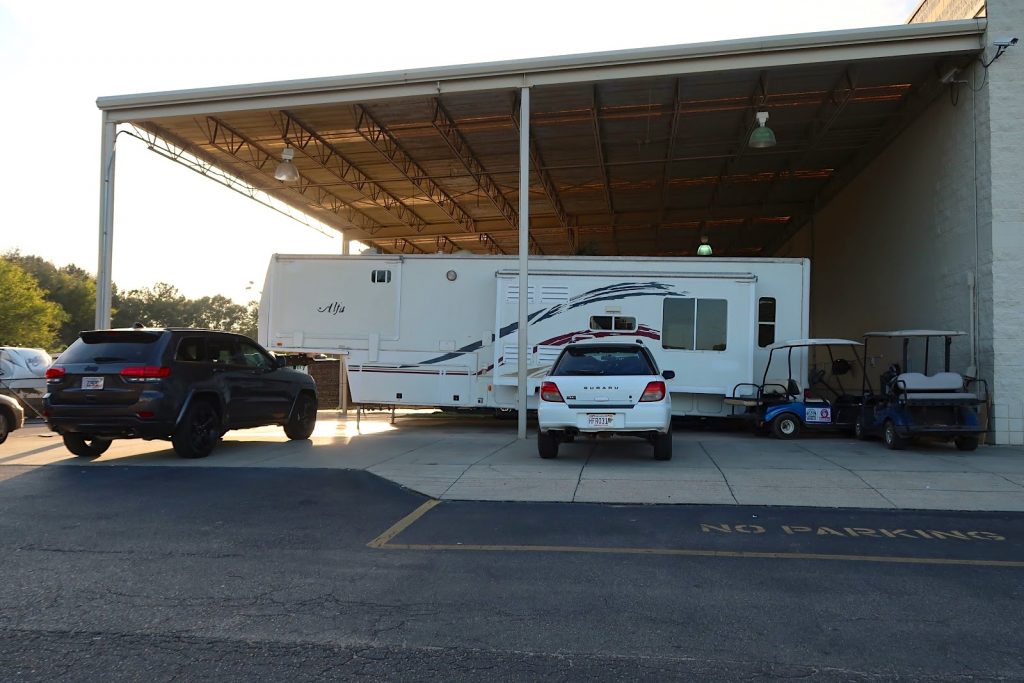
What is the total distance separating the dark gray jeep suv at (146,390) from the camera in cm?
998

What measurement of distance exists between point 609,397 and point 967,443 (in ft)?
20.3

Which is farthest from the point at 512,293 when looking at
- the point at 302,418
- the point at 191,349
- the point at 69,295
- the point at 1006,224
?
the point at 69,295

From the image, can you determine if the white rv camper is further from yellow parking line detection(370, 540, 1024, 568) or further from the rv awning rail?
yellow parking line detection(370, 540, 1024, 568)

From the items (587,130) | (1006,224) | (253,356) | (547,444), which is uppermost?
(587,130)

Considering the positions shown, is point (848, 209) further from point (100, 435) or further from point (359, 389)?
point (100, 435)

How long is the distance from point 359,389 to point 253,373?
3.75m

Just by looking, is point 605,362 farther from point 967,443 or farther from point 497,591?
point 967,443

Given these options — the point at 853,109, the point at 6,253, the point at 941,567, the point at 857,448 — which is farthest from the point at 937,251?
the point at 6,253

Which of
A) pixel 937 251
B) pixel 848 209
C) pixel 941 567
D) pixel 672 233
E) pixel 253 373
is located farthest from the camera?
pixel 672 233

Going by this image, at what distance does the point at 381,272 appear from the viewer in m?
15.7

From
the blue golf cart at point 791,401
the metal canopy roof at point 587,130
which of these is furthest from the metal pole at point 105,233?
the blue golf cart at point 791,401

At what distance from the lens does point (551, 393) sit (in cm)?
1038

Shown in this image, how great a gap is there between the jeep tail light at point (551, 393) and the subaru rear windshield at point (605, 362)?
28 centimetres

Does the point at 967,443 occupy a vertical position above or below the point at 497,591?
above
